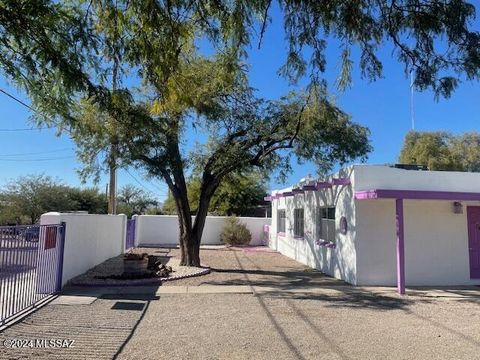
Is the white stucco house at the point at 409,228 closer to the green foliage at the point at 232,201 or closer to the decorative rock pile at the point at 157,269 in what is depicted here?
the decorative rock pile at the point at 157,269

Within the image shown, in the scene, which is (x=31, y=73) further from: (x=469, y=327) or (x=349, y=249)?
(x=349, y=249)

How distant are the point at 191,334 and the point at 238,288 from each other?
5032 mm

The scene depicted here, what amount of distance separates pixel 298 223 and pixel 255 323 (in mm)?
13082

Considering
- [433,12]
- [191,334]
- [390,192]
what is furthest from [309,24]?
[390,192]

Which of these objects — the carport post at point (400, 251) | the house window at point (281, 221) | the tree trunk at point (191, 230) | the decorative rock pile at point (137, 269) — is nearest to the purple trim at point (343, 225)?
the carport post at point (400, 251)

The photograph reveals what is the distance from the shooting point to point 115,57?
Result: 19.9ft

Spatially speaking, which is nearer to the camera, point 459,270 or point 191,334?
point 191,334

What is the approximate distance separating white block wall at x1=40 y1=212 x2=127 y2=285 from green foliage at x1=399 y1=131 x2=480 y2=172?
28.2 meters

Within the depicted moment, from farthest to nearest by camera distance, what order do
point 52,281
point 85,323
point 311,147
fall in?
point 311,147, point 52,281, point 85,323

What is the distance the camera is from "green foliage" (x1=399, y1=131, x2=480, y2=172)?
129 feet

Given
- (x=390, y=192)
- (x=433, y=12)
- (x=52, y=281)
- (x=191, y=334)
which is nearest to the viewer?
(x=433, y=12)

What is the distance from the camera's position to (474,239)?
14438 millimetres

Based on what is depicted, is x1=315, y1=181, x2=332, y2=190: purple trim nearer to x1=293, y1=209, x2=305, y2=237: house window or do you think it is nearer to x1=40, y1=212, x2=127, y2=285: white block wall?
x1=293, y1=209, x2=305, y2=237: house window

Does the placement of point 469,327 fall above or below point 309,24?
below
